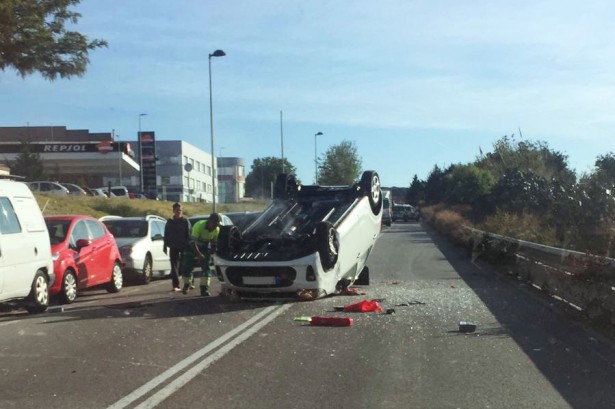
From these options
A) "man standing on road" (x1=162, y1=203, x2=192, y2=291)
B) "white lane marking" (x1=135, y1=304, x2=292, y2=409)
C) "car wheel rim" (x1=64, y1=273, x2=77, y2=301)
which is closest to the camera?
"white lane marking" (x1=135, y1=304, x2=292, y2=409)

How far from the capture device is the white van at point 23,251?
34.1 feet

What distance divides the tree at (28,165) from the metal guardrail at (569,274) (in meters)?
47.9

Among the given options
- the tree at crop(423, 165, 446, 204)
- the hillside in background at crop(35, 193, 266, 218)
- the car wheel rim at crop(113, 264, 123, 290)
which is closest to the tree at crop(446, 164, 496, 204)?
the hillside in background at crop(35, 193, 266, 218)

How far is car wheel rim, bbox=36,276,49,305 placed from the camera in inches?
445

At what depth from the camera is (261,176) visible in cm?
12550

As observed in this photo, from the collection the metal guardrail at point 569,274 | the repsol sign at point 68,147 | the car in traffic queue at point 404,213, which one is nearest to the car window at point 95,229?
the metal guardrail at point 569,274

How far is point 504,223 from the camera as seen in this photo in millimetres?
23062

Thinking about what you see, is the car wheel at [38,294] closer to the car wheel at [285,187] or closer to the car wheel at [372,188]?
the car wheel at [285,187]

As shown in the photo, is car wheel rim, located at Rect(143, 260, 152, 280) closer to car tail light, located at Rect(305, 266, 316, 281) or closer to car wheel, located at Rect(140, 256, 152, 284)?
car wheel, located at Rect(140, 256, 152, 284)

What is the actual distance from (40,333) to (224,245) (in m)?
3.74

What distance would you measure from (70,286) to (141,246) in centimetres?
356

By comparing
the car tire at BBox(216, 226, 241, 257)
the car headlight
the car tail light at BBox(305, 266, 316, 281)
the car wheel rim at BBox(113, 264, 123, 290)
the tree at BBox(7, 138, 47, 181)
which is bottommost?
the car wheel rim at BBox(113, 264, 123, 290)

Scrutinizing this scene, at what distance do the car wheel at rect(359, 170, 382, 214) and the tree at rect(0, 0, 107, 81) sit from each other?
31.7 ft

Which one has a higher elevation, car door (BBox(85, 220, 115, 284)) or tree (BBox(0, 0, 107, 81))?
tree (BBox(0, 0, 107, 81))
